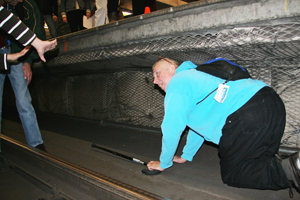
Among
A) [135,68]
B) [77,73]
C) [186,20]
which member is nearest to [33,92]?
[77,73]

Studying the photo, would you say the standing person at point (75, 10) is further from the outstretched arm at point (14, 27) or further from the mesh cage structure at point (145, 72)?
the outstretched arm at point (14, 27)

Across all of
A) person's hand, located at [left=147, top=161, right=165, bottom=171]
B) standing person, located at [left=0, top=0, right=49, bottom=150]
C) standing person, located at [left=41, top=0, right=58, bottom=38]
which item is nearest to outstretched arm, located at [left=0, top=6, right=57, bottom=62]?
standing person, located at [left=0, top=0, right=49, bottom=150]

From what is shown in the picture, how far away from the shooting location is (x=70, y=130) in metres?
3.18

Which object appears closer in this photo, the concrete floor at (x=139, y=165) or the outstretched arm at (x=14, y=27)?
the concrete floor at (x=139, y=165)

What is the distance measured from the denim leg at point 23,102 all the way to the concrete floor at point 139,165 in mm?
279

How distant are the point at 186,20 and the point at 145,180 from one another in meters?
1.44

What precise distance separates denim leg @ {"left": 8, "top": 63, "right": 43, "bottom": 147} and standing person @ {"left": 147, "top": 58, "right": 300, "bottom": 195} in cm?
159

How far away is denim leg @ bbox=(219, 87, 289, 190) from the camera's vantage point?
1170 millimetres

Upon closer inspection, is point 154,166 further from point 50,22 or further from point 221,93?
point 50,22

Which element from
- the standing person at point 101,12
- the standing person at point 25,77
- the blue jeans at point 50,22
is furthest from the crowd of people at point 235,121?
the blue jeans at point 50,22

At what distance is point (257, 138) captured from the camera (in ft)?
3.88

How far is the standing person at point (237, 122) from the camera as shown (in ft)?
3.84

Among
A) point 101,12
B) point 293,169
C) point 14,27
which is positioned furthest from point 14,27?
point 101,12

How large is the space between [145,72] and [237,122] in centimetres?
192
